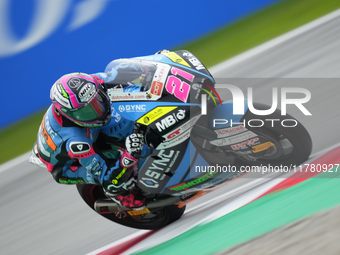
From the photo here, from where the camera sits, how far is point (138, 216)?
3373mm

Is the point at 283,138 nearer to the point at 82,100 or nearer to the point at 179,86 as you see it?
the point at 179,86

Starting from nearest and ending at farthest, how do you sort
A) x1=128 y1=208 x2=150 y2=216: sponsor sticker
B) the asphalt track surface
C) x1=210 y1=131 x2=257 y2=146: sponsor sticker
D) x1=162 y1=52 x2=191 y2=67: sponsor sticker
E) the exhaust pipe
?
x1=162 y1=52 x2=191 y2=67: sponsor sticker → x1=210 y1=131 x2=257 y2=146: sponsor sticker → the exhaust pipe → x1=128 y1=208 x2=150 y2=216: sponsor sticker → the asphalt track surface

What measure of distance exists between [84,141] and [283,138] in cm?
133

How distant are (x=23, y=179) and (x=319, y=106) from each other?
142 inches

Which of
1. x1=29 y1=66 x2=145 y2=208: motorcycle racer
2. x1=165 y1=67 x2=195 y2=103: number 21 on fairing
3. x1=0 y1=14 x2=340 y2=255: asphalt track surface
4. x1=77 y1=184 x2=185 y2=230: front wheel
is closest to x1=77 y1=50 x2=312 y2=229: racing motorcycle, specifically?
x1=165 y1=67 x2=195 y2=103: number 21 on fairing

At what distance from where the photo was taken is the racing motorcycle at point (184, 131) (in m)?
2.13

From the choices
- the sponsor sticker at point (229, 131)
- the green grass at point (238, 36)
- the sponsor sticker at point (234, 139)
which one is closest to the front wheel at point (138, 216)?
the sponsor sticker at point (234, 139)

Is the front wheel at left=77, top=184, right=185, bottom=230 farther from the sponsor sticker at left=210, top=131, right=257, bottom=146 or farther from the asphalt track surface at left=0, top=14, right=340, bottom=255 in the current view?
the sponsor sticker at left=210, top=131, right=257, bottom=146

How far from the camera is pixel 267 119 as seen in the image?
7.48 ft

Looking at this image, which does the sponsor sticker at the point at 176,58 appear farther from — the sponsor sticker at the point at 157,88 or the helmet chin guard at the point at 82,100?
the helmet chin guard at the point at 82,100

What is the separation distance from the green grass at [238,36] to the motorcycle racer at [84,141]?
101 inches

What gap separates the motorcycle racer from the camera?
234 cm

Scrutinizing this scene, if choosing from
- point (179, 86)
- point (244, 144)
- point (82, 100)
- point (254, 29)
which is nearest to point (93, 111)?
point (82, 100)

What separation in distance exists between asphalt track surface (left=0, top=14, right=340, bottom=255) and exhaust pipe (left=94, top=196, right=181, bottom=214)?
1.61 feet
